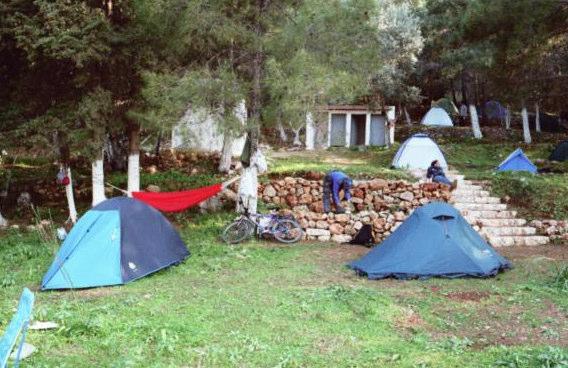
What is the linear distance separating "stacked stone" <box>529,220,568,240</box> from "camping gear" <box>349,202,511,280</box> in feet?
11.5

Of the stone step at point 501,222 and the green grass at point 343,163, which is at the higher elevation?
the green grass at point 343,163

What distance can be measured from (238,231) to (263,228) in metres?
0.47

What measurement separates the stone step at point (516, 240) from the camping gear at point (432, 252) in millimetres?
2462

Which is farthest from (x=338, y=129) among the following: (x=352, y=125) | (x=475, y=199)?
(x=475, y=199)

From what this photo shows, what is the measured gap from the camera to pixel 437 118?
27703mm

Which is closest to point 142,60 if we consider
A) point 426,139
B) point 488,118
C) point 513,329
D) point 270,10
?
point 270,10

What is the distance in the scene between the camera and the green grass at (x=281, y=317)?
5.27 meters

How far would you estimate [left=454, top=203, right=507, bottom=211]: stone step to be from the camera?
12.8m

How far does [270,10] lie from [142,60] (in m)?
2.65

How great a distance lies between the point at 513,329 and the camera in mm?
6184

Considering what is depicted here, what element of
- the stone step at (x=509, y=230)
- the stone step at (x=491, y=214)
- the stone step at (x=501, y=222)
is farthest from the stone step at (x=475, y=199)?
the stone step at (x=509, y=230)

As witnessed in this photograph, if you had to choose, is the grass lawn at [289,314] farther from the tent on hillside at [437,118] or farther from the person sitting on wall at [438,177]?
the tent on hillside at [437,118]

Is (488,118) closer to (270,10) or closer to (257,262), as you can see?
(270,10)

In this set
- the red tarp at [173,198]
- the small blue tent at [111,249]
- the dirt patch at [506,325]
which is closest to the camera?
the dirt patch at [506,325]
